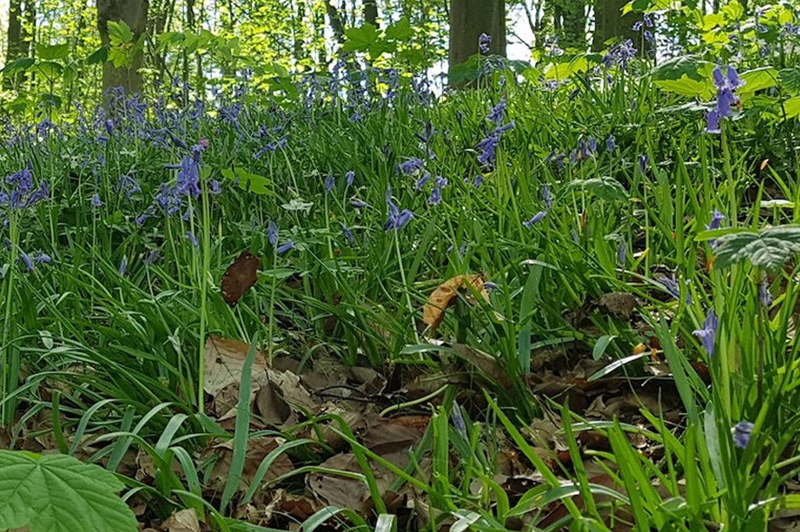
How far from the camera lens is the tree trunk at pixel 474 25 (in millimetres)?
6781

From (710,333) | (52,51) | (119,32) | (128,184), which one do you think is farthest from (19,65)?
(710,333)

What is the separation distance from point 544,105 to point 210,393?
252 centimetres

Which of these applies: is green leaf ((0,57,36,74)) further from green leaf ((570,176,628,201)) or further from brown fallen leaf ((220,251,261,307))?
green leaf ((570,176,628,201))

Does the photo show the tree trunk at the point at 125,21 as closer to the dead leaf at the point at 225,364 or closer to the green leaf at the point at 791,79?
the dead leaf at the point at 225,364

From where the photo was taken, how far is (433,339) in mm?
2023

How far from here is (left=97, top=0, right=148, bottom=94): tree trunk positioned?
743cm

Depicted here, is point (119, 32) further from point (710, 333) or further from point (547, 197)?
point (710, 333)

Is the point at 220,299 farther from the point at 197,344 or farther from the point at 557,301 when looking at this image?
the point at 557,301

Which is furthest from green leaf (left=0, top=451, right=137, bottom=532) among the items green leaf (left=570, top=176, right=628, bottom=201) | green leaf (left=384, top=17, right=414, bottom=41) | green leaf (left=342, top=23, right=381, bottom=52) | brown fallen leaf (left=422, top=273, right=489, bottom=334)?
green leaf (left=342, top=23, right=381, bottom=52)

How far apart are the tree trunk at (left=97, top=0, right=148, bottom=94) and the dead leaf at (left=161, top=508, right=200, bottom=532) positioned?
21.5ft

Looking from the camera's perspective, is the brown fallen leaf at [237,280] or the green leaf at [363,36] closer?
the brown fallen leaf at [237,280]

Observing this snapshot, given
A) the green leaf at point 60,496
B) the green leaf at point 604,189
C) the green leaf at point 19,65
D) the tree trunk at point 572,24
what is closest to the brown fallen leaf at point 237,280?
the green leaf at point 604,189

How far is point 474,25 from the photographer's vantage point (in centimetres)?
680

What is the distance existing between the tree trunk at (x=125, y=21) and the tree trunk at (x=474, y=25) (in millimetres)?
2892
